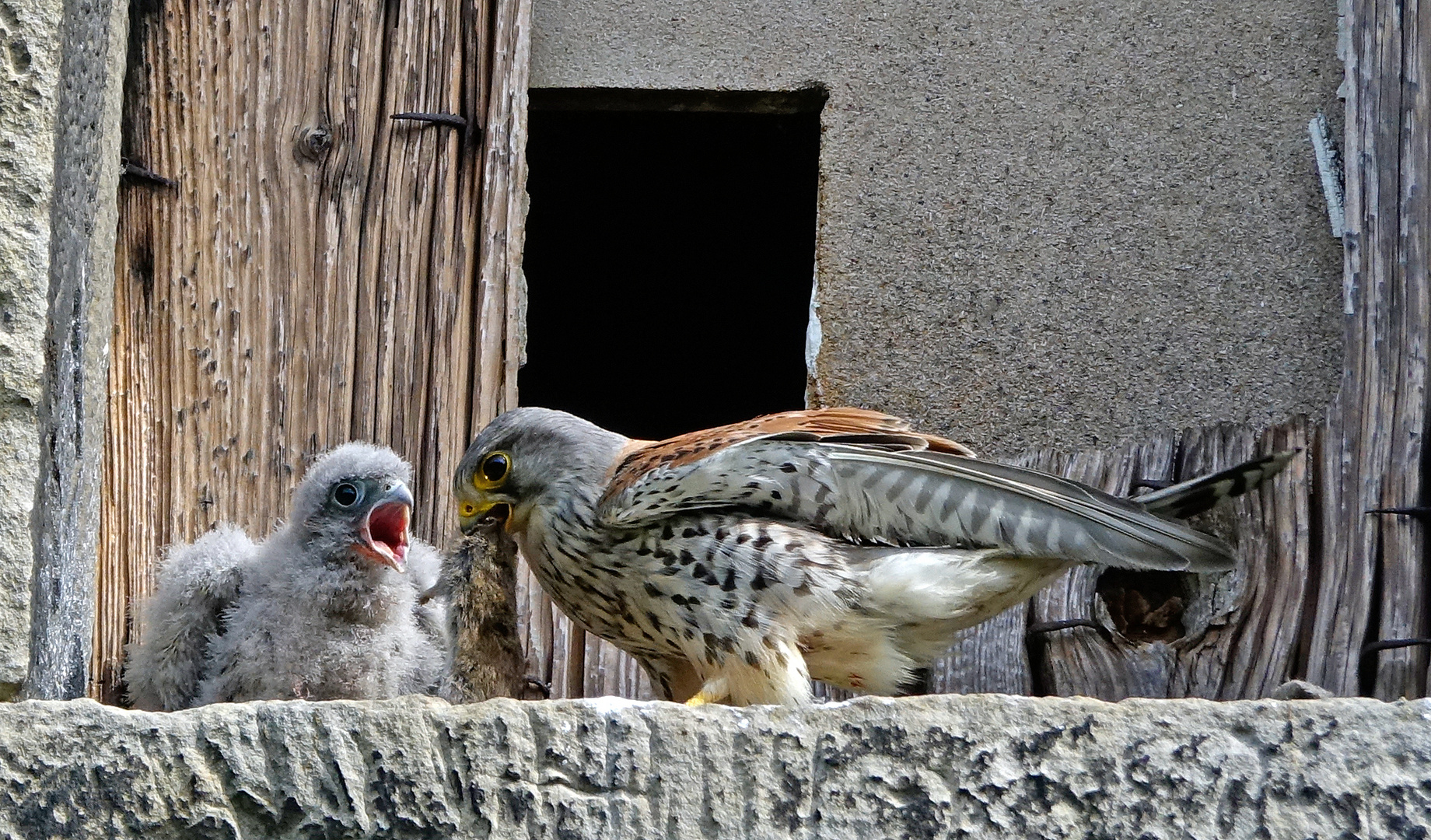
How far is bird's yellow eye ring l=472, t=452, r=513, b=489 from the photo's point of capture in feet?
9.06

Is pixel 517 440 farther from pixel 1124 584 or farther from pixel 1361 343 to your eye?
pixel 1361 343

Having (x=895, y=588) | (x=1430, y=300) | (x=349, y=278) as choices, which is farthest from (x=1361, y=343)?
(x=349, y=278)

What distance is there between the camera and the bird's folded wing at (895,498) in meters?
2.49

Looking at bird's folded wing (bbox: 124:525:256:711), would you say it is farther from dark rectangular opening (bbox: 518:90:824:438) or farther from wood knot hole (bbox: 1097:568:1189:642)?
wood knot hole (bbox: 1097:568:1189:642)

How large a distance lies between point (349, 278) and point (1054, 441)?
1.36 meters

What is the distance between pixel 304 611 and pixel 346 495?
204mm

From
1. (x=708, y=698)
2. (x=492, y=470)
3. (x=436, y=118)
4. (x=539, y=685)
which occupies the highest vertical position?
(x=436, y=118)

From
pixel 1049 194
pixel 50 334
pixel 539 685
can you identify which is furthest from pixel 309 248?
pixel 1049 194

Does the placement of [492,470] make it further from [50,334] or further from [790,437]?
[50,334]

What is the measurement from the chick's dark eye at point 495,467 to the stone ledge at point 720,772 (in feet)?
2.81

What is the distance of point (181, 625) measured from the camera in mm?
2795

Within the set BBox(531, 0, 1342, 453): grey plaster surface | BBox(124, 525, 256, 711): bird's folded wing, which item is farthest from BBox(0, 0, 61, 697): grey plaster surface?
BBox(531, 0, 1342, 453): grey plaster surface

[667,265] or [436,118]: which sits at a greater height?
[436,118]

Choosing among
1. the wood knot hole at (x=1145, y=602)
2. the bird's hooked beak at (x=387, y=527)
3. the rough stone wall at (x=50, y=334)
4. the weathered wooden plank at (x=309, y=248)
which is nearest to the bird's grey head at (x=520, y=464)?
the bird's hooked beak at (x=387, y=527)
